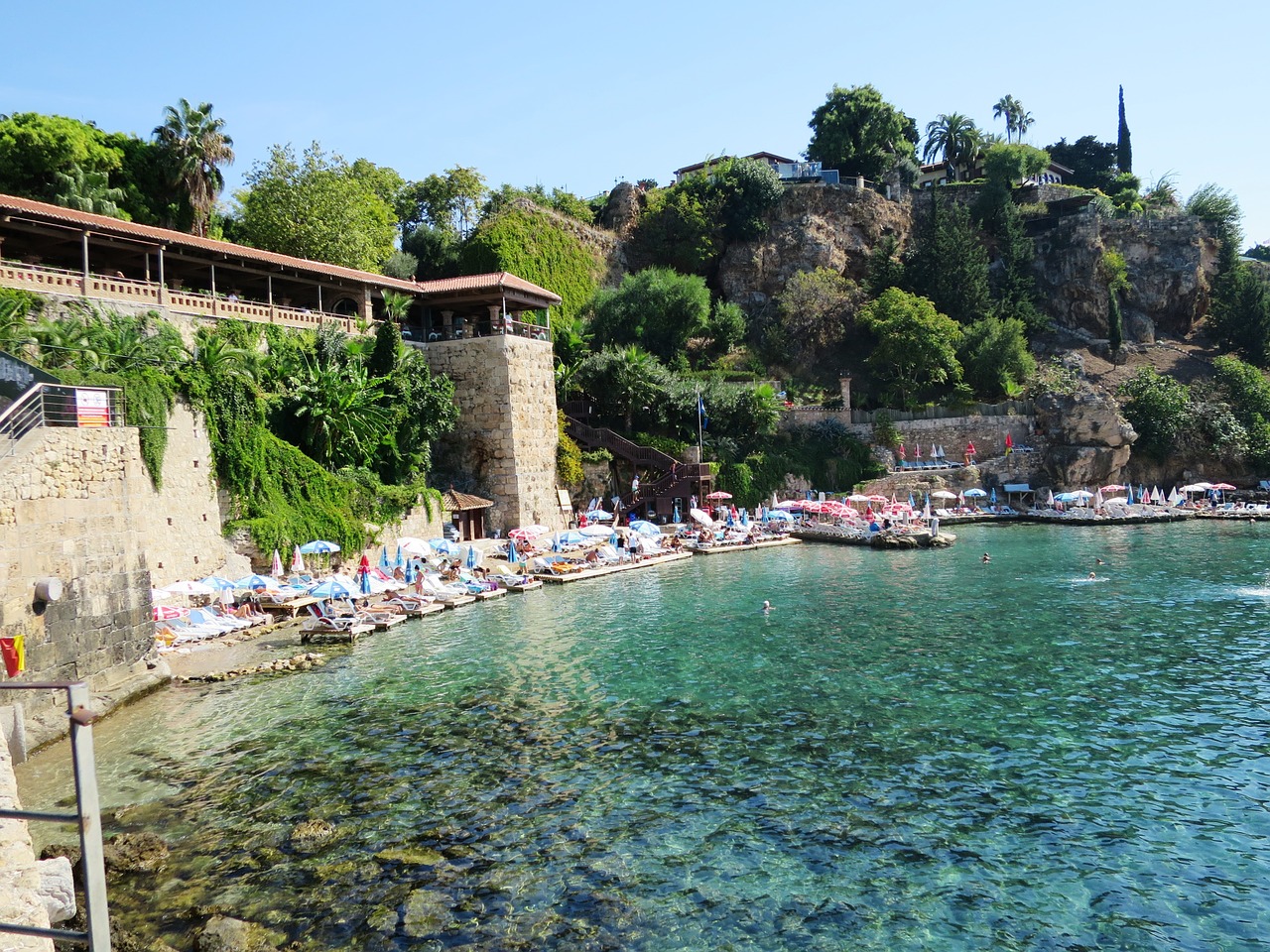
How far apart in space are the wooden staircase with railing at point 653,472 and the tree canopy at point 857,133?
34282mm

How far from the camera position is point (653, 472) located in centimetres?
4112

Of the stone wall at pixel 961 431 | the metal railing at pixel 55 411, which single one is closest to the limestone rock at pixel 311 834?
the metal railing at pixel 55 411

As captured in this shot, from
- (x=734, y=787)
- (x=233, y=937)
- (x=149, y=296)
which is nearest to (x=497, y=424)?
(x=149, y=296)

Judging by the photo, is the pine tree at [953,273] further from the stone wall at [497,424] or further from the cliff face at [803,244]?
the stone wall at [497,424]

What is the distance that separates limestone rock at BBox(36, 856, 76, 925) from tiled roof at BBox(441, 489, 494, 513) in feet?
80.6

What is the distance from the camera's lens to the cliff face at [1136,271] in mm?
60094

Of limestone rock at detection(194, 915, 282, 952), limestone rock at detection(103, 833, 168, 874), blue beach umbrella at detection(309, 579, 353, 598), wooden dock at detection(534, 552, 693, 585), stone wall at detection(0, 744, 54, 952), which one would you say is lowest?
limestone rock at detection(194, 915, 282, 952)

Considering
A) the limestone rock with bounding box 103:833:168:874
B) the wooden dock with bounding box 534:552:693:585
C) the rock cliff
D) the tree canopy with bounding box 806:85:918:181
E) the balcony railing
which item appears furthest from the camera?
the tree canopy with bounding box 806:85:918:181

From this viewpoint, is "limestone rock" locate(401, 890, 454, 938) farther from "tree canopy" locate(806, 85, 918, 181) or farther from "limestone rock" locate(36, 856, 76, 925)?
"tree canopy" locate(806, 85, 918, 181)

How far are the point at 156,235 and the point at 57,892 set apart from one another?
956 inches

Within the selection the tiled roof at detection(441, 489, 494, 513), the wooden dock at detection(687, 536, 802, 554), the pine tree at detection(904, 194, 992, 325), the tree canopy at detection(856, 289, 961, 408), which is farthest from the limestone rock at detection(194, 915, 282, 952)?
the pine tree at detection(904, 194, 992, 325)

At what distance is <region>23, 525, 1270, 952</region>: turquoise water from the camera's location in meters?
8.41

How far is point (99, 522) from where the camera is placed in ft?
46.3

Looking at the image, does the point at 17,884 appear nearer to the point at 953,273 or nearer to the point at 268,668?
the point at 268,668
